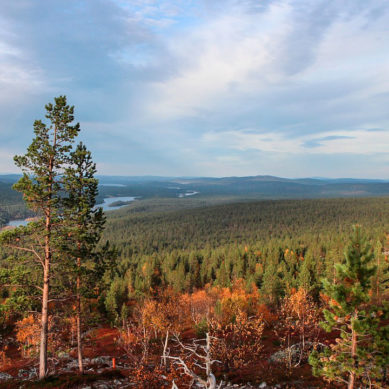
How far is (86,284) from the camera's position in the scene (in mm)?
17875

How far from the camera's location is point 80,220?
52.0 feet

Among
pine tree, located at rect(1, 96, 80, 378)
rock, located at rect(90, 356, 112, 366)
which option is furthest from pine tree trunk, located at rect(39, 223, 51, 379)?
rock, located at rect(90, 356, 112, 366)

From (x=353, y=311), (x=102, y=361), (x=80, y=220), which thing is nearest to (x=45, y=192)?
(x=80, y=220)

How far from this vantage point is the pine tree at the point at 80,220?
15914 mm

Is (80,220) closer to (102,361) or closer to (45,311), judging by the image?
(45,311)

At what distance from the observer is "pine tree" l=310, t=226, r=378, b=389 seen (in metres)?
11.2

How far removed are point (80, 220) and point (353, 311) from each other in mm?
15429

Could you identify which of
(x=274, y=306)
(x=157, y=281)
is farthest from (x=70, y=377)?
(x=157, y=281)

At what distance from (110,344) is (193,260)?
54342 mm

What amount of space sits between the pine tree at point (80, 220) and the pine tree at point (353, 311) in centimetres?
1415

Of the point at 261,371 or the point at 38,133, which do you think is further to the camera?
the point at 261,371

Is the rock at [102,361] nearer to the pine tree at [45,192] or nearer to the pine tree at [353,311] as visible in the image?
the pine tree at [45,192]

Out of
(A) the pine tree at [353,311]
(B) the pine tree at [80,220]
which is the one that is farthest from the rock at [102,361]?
(A) the pine tree at [353,311]

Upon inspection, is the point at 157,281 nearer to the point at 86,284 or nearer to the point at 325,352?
the point at 86,284
